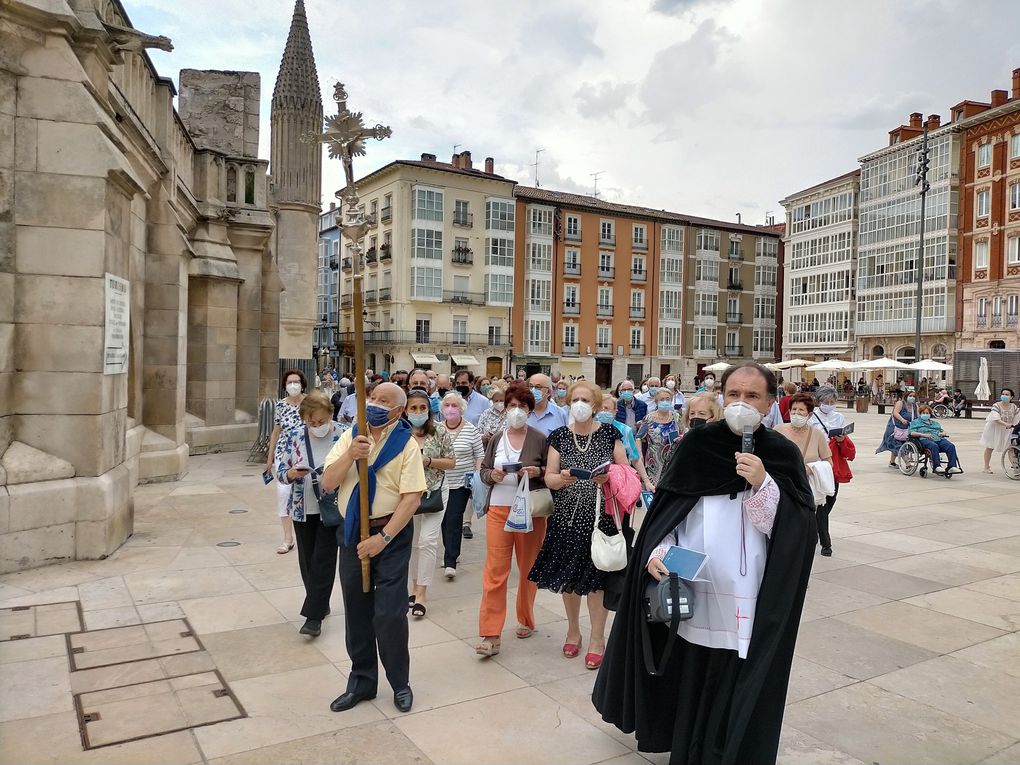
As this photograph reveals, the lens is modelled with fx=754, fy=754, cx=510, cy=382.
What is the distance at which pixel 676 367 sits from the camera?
61344 millimetres

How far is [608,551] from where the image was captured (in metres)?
4.57

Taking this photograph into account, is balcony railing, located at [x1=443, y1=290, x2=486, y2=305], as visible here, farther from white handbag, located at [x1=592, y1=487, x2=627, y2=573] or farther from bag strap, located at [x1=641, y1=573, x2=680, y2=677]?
bag strap, located at [x1=641, y1=573, x2=680, y2=677]

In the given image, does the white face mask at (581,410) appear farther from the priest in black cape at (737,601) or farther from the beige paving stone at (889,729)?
the beige paving stone at (889,729)

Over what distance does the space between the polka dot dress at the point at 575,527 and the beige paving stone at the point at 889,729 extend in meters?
1.41

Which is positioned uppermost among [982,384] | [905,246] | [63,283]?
[905,246]

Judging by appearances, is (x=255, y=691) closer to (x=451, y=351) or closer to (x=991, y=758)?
(x=991, y=758)

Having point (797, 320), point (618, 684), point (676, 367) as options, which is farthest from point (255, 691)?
point (797, 320)

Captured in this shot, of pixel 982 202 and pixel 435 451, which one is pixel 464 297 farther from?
pixel 435 451

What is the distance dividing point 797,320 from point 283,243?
2048 inches

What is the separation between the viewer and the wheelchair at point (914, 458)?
1435 cm

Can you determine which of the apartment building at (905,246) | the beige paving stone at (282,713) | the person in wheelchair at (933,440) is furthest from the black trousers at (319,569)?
the apartment building at (905,246)

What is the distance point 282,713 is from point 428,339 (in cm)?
4724

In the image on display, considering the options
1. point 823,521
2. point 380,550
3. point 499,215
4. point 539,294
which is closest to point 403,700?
point 380,550

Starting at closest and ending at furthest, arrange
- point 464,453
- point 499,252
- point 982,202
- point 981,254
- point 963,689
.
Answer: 1. point 963,689
2. point 464,453
3. point 982,202
4. point 981,254
5. point 499,252
